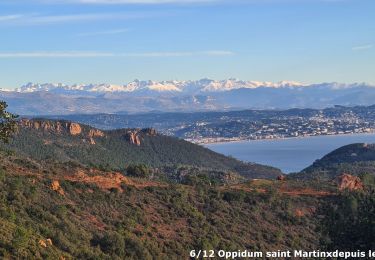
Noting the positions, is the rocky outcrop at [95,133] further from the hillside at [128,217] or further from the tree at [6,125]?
the tree at [6,125]

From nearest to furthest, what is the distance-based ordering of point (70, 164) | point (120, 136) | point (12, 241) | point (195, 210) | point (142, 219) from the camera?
1. point (12, 241)
2. point (142, 219)
3. point (195, 210)
4. point (70, 164)
5. point (120, 136)

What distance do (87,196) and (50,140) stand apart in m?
96.4

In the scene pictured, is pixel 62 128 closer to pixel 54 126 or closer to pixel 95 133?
pixel 54 126

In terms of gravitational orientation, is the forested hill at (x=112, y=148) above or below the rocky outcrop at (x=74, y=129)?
below

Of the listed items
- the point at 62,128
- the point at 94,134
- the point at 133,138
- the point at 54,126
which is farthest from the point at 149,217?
the point at 133,138

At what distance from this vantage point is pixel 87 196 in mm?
43406

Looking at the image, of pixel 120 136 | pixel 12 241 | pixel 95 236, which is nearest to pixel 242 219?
pixel 95 236

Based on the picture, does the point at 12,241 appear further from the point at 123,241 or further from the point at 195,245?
the point at 195,245

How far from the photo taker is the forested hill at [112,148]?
12700cm

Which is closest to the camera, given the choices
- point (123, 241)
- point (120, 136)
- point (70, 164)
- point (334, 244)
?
point (334, 244)

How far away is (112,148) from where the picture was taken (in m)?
147

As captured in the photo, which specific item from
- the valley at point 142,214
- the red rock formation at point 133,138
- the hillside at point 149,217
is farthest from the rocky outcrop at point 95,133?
the hillside at point 149,217

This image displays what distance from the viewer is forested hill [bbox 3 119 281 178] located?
127 meters

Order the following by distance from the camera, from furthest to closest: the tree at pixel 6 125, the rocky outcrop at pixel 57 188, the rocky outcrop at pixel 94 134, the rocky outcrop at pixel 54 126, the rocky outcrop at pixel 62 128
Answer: the rocky outcrop at pixel 94 134 < the rocky outcrop at pixel 62 128 < the rocky outcrop at pixel 54 126 < the rocky outcrop at pixel 57 188 < the tree at pixel 6 125
